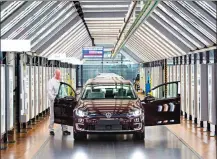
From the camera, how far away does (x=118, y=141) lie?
12875 millimetres

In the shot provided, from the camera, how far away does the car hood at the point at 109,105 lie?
41.8 feet

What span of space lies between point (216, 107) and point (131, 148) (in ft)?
9.82

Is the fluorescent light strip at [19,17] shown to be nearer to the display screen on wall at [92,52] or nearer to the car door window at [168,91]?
the car door window at [168,91]

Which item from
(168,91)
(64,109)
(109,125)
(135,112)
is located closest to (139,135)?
(135,112)

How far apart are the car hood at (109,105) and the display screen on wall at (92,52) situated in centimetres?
2010

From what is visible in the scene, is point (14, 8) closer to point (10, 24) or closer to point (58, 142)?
point (10, 24)

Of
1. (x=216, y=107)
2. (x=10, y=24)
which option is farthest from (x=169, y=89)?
(x=10, y=24)

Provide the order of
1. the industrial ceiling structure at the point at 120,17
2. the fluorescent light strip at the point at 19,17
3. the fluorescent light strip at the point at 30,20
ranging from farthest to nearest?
the fluorescent light strip at the point at 30,20 → the fluorescent light strip at the point at 19,17 → the industrial ceiling structure at the point at 120,17

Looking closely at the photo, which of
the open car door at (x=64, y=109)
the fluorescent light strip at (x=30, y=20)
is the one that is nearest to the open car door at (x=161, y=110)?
the open car door at (x=64, y=109)

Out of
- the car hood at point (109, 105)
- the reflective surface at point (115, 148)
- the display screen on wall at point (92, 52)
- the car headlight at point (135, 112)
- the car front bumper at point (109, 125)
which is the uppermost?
the display screen on wall at point (92, 52)

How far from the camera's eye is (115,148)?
11648mm

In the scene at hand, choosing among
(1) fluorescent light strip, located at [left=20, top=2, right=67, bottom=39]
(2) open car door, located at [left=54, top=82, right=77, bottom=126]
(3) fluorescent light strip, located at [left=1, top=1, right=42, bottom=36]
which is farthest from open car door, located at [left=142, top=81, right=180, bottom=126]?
(1) fluorescent light strip, located at [left=20, top=2, right=67, bottom=39]

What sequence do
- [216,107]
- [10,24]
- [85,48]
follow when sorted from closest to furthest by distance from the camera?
[10,24] < [216,107] < [85,48]

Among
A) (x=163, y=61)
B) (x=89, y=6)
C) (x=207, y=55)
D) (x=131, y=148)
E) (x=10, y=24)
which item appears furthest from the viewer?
(x=163, y=61)
